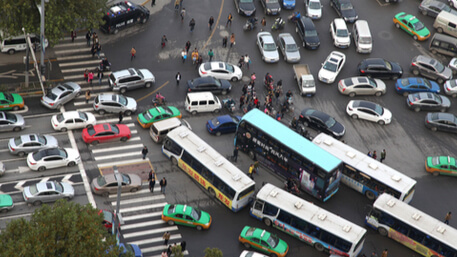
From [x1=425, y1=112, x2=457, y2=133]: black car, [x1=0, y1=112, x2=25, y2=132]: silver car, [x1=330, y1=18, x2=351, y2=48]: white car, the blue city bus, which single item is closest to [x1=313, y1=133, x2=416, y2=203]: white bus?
the blue city bus

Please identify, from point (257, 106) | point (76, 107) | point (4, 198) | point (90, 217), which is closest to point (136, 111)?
point (76, 107)

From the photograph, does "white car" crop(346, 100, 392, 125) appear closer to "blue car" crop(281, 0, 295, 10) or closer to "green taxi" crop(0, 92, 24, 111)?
"blue car" crop(281, 0, 295, 10)

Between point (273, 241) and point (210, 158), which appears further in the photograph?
point (210, 158)

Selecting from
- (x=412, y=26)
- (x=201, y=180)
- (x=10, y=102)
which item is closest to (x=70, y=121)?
(x=10, y=102)

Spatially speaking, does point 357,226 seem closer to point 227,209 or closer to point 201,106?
point 227,209

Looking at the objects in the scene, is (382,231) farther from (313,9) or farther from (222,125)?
(313,9)

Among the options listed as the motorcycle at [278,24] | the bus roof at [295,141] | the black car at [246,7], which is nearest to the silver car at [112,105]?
the bus roof at [295,141]
